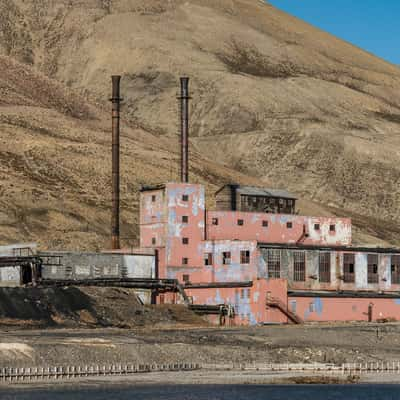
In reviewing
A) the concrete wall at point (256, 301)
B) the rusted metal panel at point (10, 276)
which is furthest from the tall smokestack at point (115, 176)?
the concrete wall at point (256, 301)

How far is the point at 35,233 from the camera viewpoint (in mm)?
124000

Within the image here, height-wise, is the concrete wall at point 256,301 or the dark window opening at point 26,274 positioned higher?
the dark window opening at point 26,274

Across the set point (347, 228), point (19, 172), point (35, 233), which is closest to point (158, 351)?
point (347, 228)

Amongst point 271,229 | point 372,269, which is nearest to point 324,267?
point 372,269

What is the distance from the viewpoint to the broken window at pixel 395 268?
9456 cm

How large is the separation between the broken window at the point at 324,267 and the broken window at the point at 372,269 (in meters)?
3.70

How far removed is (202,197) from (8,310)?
27.0m

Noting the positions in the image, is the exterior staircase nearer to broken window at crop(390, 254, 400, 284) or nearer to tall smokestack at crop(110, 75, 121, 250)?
broken window at crop(390, 254, 400, 284)

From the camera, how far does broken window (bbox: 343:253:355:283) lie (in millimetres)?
91875

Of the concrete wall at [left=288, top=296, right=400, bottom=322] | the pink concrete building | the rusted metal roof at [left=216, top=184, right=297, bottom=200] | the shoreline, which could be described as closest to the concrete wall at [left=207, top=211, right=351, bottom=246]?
the pink concrete building

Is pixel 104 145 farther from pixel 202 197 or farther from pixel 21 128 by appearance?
pixel 202 197

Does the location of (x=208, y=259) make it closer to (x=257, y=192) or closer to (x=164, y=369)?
(x=257, y=192)

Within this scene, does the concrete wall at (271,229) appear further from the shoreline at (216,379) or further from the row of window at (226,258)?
the shoreline at (216,379)

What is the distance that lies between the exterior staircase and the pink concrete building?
7 centimetres
